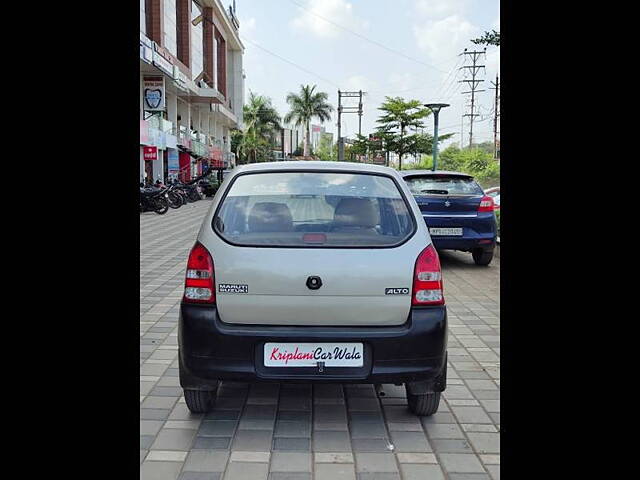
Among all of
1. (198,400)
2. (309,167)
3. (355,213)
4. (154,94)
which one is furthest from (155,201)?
(355,213)

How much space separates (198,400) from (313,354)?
2.92 feet

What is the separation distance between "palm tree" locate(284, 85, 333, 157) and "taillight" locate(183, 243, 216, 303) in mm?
72463

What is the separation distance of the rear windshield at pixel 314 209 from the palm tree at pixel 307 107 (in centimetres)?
7198

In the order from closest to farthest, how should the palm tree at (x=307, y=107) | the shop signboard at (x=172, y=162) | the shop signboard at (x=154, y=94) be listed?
the shop signboard at (x=154, y=94), the shop signboard at (x=172, y=162), the palm tree at (x=307, y=107)

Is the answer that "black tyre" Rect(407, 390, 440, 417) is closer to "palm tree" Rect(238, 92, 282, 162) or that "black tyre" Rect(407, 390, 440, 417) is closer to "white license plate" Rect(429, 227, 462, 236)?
"white license plate" Rect(429, 227, 462, 236)

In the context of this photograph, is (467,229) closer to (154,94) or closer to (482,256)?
(482,256)

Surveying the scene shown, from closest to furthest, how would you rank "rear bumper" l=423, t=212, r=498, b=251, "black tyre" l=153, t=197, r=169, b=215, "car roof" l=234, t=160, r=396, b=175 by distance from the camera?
"car roof" l=234, t=160, r=396, b=175
"rear bumper" l=423, t=212, r=498, b=251
"black tyre" l=153, t=197, r=169, b=215

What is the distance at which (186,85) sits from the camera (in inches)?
1501

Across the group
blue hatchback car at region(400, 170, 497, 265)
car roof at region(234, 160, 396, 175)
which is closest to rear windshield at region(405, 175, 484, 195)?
blue hatchback car at region(400, 170, 497, 265)

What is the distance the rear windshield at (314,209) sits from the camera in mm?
3764

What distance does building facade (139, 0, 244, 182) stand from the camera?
102ft

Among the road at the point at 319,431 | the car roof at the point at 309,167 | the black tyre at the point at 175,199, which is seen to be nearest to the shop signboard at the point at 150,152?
the black tyre at the point at 175,199

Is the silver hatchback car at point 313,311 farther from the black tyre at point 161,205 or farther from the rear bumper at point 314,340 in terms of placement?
the black tyre at point 161,205
